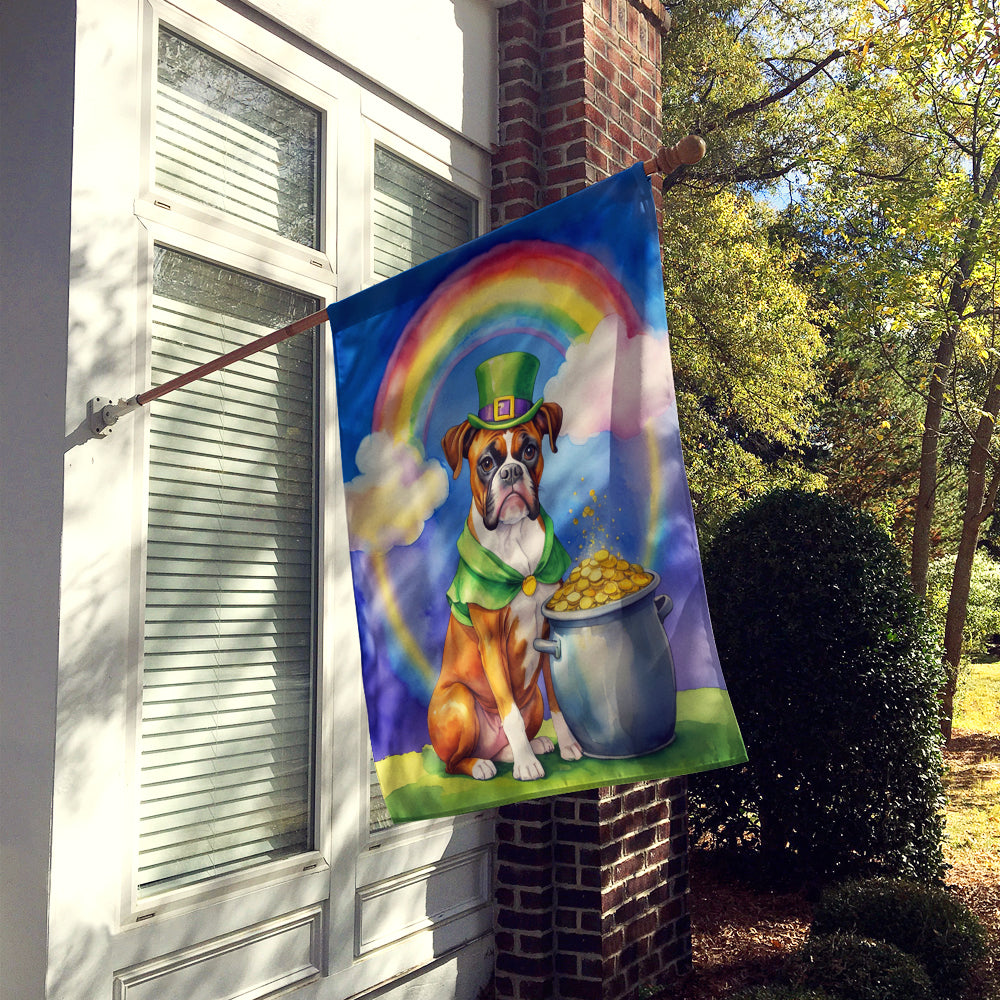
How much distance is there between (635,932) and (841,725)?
202 cm

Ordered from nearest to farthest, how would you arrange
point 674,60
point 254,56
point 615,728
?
1. point 615,728
2. point 254,56
3. point 674,60

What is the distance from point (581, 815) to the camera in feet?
14.5

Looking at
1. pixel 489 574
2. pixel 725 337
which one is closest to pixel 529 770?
pixel 489 574

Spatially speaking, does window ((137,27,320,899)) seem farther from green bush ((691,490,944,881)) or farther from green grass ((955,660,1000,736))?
green grass ((955,660,1000,736))

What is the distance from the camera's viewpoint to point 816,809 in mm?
5977

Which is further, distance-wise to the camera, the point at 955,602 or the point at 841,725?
the point at 955,602

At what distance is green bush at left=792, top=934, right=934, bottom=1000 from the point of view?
4.05 meters

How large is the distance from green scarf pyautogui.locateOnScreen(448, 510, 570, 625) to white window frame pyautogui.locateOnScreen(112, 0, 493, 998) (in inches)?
41.2

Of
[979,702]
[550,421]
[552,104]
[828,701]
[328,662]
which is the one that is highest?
[552,104]

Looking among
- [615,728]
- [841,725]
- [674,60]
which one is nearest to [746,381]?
[674,60]

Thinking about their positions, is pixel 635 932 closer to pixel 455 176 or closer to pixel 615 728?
pixel 615 728

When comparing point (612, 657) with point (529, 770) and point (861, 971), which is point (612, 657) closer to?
point (529, 770)

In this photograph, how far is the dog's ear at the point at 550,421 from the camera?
8.33 ft

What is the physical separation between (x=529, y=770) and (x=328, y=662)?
4.44ft
